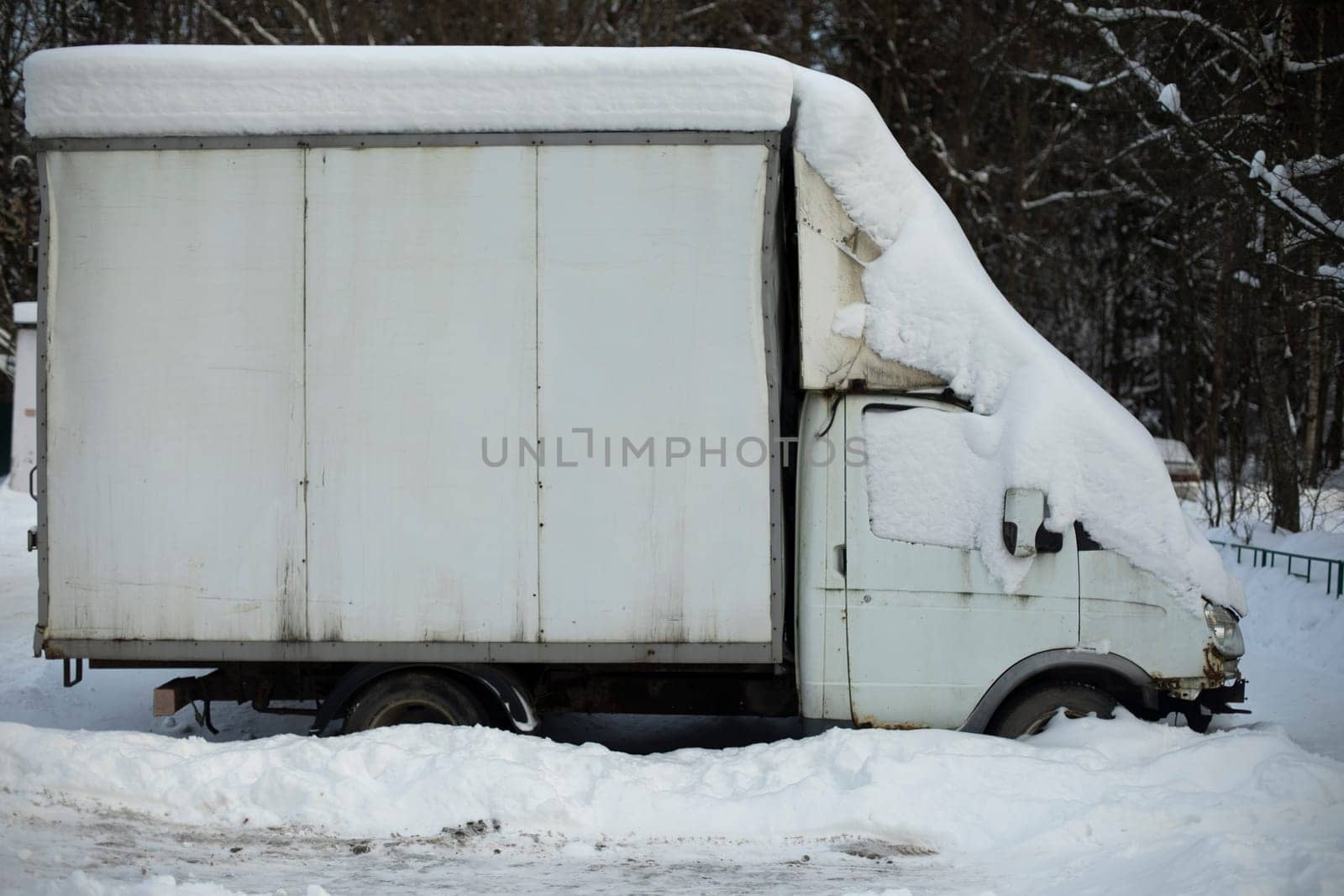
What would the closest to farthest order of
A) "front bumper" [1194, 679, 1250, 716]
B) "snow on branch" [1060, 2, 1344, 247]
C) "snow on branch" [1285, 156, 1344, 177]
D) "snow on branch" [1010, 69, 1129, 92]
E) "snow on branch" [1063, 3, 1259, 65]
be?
"front bumper" [1194, 679, 1250, 716] → "snow on branch" [1060, 2, 1344, 247] → "snow on branch" [1285, 156, 1344, 177] → "snow on branch" [1063, 3, 1259, 65] → "snow on branch" [1010, 69, 1129, 92]

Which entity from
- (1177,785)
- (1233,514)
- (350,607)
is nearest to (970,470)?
(1177,785)

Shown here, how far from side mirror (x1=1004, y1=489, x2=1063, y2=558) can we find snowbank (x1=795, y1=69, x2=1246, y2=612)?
1.9 inches

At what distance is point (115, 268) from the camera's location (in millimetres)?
5473

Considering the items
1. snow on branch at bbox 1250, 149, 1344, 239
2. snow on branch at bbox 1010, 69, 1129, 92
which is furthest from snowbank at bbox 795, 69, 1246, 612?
snow on branch at bbox 1010, 69, 1129, 92

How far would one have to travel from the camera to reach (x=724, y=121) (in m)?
5.41

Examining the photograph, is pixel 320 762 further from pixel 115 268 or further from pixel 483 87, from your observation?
pixel 483 87

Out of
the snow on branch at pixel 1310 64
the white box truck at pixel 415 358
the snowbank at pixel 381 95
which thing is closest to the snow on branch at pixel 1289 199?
the snow on branch at pixel 1310 64

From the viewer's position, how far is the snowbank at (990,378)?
5473 mm

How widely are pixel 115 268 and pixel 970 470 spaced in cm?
444

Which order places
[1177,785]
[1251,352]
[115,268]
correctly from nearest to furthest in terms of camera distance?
[1177,785] → [115,268] → [1251,352]

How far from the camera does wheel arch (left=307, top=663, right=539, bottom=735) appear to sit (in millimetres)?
5598

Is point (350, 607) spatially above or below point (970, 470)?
below

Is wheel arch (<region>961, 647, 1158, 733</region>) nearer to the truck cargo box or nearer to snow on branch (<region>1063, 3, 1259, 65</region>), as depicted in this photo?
the truck cargo box

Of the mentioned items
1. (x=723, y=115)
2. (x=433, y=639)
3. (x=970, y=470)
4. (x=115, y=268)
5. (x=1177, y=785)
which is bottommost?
(x=1177, y=785)
